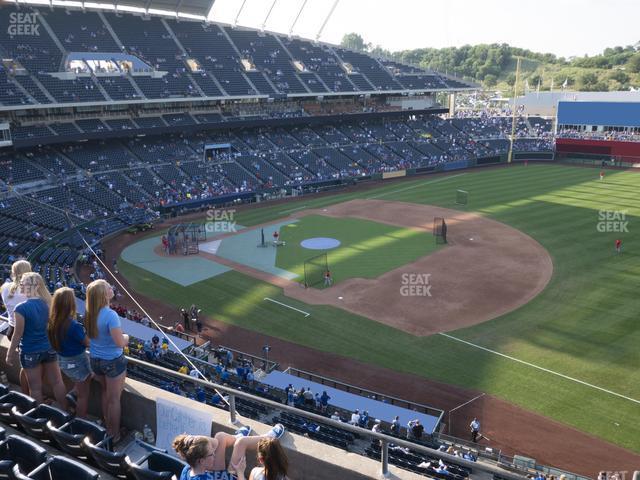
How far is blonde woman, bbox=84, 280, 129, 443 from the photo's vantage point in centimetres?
646

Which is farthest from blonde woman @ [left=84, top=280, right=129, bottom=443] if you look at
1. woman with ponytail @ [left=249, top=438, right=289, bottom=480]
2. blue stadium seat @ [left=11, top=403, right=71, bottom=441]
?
woman with ponytail @ [left=249, top=438, right=289, bottom=480]

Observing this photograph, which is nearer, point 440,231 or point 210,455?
point 210,455

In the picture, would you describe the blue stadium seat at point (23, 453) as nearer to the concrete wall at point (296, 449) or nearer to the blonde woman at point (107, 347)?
the blonde woman at point (107, 347)

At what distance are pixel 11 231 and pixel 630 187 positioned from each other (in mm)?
59584

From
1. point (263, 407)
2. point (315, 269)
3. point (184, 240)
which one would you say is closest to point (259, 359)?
point (263, 407)

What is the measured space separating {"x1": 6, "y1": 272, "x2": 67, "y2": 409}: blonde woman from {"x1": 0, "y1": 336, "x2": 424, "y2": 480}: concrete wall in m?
0.68

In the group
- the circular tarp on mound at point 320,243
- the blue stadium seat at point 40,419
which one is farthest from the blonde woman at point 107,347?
the circular tarp on mound at point 320,243

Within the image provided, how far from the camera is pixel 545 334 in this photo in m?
24.6

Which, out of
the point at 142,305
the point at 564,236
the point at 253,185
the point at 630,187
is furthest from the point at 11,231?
the point at 630,187

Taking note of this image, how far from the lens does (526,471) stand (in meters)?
15.8

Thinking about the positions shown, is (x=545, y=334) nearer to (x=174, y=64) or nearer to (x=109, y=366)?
(x=109, y=366)

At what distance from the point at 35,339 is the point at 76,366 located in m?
0.76

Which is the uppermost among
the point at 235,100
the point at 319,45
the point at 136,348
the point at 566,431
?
the point at 319,45

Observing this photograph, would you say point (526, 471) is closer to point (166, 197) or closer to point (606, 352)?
point (606, 352)
